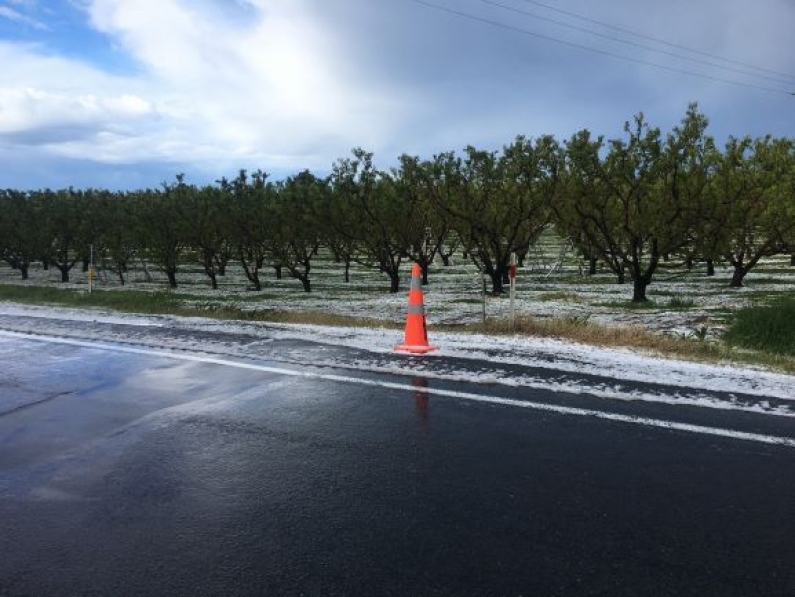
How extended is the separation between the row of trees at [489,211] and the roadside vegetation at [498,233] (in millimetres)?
75

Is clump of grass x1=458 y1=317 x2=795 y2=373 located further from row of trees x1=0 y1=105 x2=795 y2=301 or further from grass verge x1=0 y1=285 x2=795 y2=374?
row of trees x1=0 y1=105 x2=795 y2=301

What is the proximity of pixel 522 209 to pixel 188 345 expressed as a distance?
1730 centimetres

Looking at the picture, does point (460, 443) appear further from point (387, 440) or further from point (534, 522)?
point (534, 522)

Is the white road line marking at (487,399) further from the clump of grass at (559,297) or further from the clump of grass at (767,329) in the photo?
the clump of grass at (559,297)

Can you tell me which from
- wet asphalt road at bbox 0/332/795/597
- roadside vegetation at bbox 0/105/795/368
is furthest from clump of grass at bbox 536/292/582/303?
wet asphalt road at bbox 0/332/795/597

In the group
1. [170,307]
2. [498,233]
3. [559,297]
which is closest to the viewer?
[170,307]

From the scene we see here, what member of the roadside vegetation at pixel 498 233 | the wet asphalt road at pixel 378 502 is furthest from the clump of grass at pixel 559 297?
the wet asphalt road at pixel 378 502

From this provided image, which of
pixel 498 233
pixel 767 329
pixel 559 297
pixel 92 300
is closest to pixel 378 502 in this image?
pixel 767 329

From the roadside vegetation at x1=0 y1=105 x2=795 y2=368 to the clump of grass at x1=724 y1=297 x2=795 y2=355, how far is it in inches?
1.4

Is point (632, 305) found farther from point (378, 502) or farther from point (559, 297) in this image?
point (378, 502)

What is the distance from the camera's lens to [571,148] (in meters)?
21.0

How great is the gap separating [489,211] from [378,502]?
2207 centimetres

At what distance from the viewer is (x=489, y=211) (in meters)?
24.9

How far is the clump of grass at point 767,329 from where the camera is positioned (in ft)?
33.1
